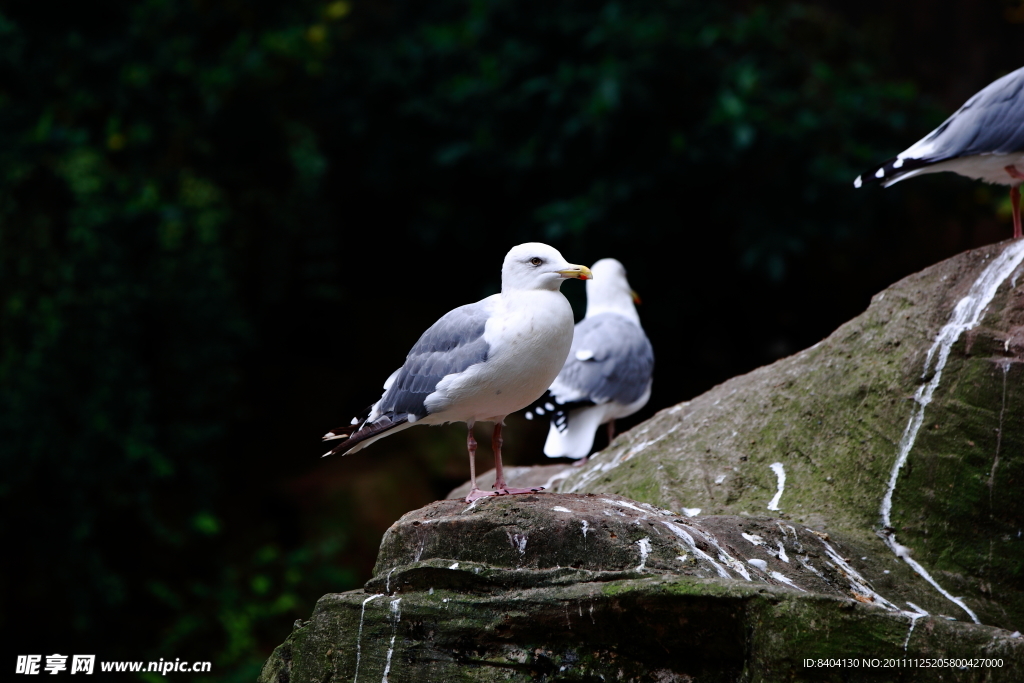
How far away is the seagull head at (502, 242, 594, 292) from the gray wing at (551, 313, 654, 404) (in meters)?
1.76

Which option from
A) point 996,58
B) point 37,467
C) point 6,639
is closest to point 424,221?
point 37,467

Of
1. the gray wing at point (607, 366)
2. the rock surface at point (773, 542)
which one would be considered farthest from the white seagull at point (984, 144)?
the gray wing at point (607, 366)

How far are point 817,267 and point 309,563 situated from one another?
4309 mm

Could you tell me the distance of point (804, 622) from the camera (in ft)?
7.87

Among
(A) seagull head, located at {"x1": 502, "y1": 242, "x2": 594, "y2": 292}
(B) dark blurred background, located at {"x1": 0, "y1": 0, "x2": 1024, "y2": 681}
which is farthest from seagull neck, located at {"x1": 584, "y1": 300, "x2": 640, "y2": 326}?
(A) seagull head, located at {"x1": 502, "y1": 242, "x2": 594, "y2": 292}

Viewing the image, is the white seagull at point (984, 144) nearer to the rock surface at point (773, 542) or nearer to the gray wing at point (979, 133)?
the gray wing at point (979, 133)

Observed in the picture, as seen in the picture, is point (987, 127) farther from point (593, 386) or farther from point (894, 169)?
point (593, 386)

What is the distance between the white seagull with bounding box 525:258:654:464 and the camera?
4.94 meters

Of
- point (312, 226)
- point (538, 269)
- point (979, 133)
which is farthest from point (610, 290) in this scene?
point (538, 269)

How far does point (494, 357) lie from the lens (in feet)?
9.84

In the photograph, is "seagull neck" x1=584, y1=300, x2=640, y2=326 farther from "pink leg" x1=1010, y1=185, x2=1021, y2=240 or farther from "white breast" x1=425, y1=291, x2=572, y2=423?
"white breast" x1=425, y1=291, x2=572, y2=423

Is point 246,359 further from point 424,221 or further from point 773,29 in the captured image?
point 773,29

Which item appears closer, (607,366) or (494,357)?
(494,357)

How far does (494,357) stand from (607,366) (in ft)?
6.86
